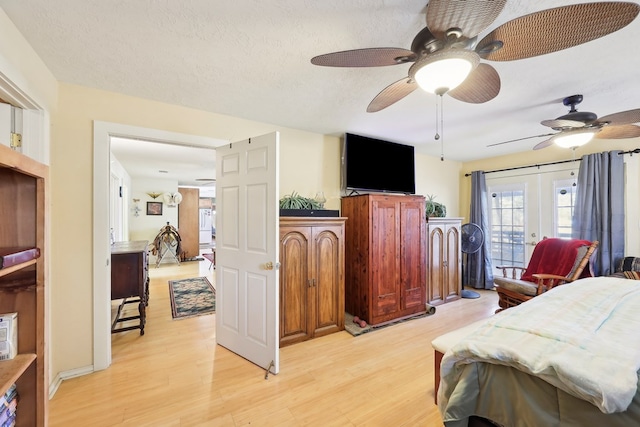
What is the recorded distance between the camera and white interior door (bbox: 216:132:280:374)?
6.95 ft

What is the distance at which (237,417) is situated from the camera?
167cm

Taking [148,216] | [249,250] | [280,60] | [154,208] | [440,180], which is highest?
[280,60]

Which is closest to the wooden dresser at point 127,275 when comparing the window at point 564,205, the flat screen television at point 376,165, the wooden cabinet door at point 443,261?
the flat screen television at point 376,165

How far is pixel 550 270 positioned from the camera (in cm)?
320

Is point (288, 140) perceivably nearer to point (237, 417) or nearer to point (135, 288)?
point (135, 288)

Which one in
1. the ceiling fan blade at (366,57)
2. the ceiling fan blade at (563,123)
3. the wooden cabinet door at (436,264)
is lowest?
the wooden cabinet door at (436,264)

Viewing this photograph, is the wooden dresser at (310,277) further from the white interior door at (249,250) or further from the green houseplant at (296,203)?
the white interior door at (249,250)

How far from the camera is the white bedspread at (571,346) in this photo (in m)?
0.87

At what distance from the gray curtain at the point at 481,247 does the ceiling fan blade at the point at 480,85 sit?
340 centimetres

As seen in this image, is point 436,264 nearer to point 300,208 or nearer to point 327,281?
point 327,281

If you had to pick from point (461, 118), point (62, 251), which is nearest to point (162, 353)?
point (62, 251)

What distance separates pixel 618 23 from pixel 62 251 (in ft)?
11.4

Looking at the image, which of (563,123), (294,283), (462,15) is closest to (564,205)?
(563,123)

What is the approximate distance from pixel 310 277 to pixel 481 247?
3331 mm
